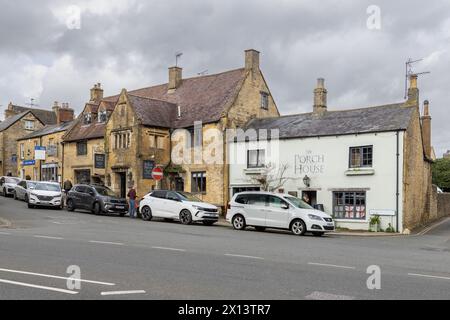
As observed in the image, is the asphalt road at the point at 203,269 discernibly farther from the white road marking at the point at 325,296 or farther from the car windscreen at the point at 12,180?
the car windscreen at the point at 12,180

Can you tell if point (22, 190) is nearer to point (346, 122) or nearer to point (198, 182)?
point (198, 182)

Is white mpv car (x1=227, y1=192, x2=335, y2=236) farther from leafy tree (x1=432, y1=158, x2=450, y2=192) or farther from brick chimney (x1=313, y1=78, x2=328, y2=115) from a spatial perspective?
leafy tree (x1=432, y1=158, x2=450, y2=192)

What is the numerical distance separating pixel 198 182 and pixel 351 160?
10.9 meters

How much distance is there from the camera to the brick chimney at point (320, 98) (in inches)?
1261

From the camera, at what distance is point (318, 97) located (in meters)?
32.2

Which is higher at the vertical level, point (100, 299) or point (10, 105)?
point (10, 105)

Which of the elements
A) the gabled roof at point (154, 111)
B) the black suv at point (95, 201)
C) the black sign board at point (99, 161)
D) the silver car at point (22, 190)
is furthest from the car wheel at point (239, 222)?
the silver car at point (22, 190)

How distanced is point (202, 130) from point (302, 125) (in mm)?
6884

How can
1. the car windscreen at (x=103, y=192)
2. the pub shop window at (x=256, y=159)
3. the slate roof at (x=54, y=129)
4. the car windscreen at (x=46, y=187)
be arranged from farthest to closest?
the slate roof at (x=54, y=129) → the car windscreen at (x=46, y=187) → the pub shop window at (x=256, y=159) → the car windscreen at (x=103, y=192)

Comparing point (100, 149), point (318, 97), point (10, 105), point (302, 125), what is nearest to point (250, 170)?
point (302, 125)

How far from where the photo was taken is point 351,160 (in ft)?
91.7

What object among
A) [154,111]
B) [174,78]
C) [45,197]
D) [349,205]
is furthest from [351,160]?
[174,78]

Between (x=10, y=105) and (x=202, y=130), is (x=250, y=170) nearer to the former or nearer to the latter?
(x=202, y=130)

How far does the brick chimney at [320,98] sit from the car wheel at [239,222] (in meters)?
11.3
